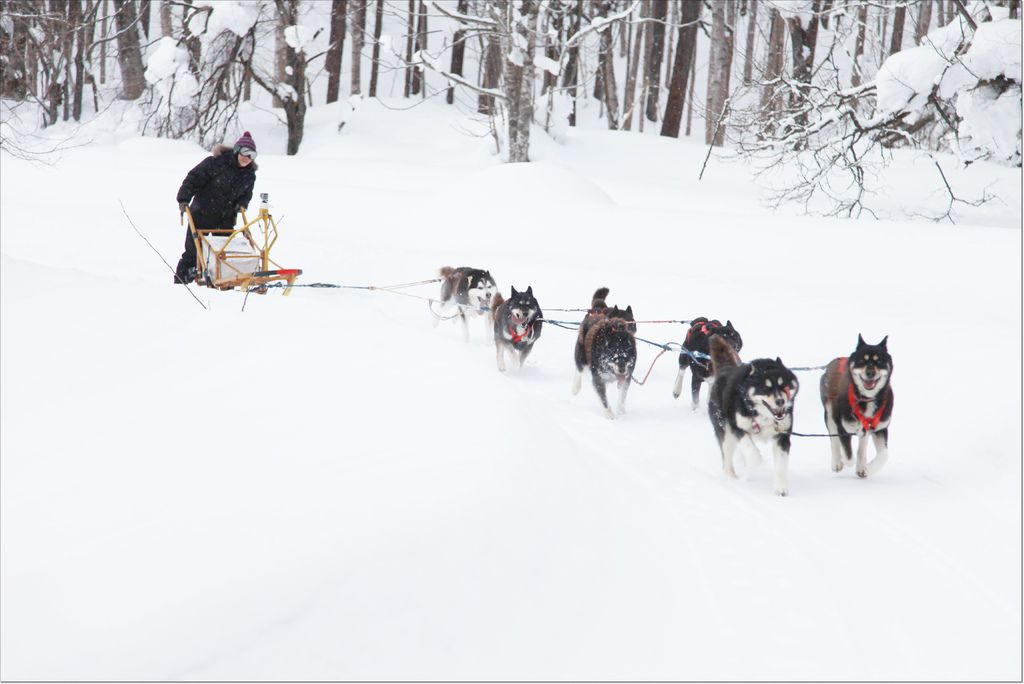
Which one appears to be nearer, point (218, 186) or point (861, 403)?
point (861, 403)

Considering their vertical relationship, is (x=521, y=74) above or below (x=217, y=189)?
above

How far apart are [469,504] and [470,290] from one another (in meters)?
5.10

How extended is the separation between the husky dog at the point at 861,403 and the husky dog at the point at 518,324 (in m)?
2.57

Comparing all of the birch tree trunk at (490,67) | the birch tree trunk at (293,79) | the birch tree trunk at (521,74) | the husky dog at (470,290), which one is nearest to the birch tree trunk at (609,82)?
the birch tree trunk at (490,67)

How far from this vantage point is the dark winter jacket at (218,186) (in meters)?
8.80

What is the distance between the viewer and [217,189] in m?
8.90

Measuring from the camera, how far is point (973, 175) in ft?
41.9

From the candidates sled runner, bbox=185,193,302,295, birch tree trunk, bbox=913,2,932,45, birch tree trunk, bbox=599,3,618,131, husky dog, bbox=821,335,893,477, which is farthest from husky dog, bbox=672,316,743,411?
birch tree trunk, bbox=599,3,618,131

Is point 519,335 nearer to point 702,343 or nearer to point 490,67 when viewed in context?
point 702,343

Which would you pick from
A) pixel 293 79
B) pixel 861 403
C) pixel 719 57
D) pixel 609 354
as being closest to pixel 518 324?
pixel 609 354

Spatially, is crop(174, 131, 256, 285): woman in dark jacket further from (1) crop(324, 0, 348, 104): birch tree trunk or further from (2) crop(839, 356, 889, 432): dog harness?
(1) crop(324, 0, 348, 104): birch tree trunk

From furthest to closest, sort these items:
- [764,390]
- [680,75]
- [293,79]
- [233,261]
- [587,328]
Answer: [680,75], [293,79], [233,261], [587,328], [764,390]

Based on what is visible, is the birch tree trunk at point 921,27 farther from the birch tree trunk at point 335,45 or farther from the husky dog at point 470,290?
the birch tree trunk at point 335,45

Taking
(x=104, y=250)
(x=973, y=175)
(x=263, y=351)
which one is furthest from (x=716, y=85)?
(x=263, y=351)
